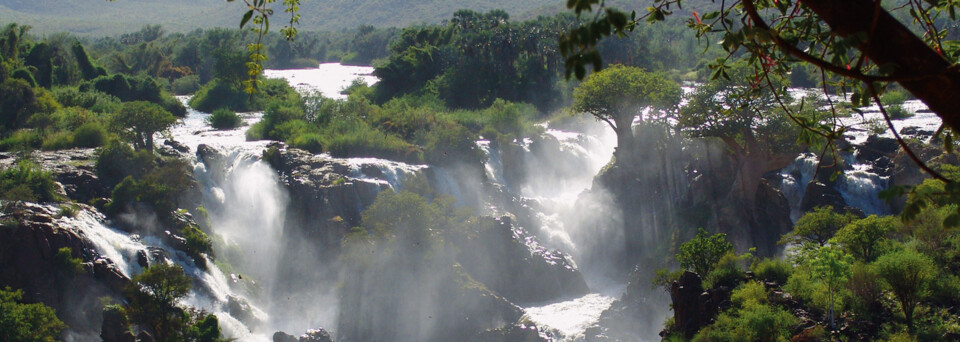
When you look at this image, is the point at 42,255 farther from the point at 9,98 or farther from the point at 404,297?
the point at 9,98

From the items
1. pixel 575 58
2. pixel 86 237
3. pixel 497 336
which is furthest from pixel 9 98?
pixel 575 58

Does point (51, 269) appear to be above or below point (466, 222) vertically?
above

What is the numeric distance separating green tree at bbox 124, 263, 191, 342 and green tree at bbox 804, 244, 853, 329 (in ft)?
56.5

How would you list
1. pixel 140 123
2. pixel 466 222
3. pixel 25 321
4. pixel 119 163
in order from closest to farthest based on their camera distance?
pixel 25 321 → pixel 119 163 → pixel 466 222 → pixel 140 123

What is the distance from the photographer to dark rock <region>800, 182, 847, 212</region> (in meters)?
36.4

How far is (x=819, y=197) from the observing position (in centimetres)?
3659

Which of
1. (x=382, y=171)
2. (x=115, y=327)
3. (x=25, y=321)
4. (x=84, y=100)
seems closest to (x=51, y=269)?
(x=115, y=327)

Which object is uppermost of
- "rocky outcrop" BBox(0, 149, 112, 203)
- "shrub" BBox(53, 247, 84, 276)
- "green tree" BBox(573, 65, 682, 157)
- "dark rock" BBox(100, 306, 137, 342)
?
"green tree" BBox(573, 65, 682, 157)

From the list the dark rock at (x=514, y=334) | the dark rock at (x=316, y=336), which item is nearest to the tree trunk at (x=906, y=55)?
the dark rock at (x=316, y=336)

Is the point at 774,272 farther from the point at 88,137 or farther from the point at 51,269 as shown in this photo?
the point at 88,137

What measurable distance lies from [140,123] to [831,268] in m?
28.1

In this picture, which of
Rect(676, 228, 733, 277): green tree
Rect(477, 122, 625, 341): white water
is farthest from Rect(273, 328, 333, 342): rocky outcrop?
Rect(676, 228, 733, 277): green tree

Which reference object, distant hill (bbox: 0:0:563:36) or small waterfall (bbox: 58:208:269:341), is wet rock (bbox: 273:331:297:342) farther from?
distant hill (bbox: 0:0:563:36)

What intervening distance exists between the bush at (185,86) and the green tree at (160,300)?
4217 cm
